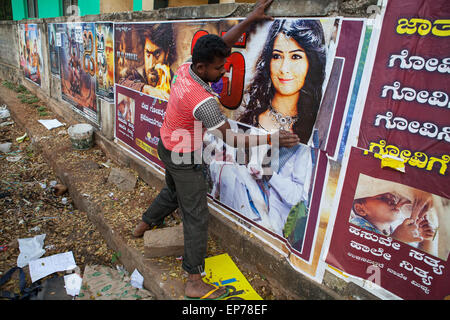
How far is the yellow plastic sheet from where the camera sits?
8.23ft

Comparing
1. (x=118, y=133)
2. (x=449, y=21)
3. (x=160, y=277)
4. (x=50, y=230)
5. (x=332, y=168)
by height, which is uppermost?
(x=449, y=21)

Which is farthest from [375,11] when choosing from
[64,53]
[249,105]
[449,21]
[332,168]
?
[64,53]

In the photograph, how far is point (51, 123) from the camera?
6.98m

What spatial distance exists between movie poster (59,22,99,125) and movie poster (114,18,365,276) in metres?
2.86

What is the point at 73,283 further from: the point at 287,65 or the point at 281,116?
the point at 287,65

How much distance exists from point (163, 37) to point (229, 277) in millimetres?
2895

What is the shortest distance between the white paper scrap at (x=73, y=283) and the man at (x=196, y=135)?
1115 mm

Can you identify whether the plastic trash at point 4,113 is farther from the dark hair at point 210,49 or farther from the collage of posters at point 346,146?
the dark hair at point 210,49

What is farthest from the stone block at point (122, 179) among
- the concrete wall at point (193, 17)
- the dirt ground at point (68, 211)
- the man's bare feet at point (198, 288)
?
the man's bare feet at point (198, 288)

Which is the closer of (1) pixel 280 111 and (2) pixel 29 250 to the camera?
(1) pixel 280 111

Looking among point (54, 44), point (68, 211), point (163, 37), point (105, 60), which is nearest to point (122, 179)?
point (68, 211)

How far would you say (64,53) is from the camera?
7020mm
